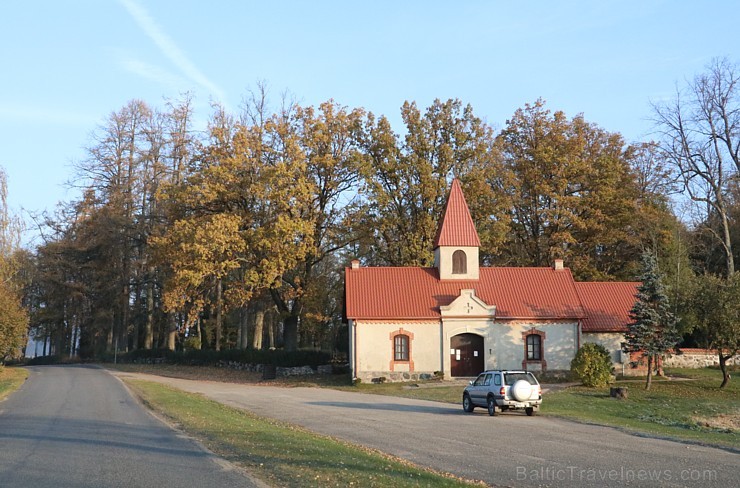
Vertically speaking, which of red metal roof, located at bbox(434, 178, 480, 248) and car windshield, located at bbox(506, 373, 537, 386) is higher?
red metal roof, located at bbox(434, 178, 480, 248)

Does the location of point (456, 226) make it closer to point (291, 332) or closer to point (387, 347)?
point (387, 347)

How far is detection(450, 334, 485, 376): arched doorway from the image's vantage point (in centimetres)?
3956

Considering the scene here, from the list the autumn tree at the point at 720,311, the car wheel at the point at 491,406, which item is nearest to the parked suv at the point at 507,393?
the car wheel at the point at 491,406

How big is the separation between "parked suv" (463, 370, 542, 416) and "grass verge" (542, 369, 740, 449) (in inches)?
45.5

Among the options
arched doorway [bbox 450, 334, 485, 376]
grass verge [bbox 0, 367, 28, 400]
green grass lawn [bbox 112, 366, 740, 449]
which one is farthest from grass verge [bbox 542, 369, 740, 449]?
grass verge [bbox 0, 367, 28, 400]

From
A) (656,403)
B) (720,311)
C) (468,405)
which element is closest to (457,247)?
(720,311)

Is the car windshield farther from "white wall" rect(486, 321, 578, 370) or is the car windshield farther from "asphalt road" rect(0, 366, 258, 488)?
"white wall" rect(486, 321, 578, 370)

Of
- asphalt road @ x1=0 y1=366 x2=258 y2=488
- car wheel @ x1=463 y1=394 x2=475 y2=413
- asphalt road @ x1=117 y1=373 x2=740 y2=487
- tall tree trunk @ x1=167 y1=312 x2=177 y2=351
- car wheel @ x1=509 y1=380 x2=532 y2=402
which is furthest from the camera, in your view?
tall tree trunk @ x1=167 y1=312 x2=177 y2=351

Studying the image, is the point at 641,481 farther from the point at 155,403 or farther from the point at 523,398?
the point at 155,403

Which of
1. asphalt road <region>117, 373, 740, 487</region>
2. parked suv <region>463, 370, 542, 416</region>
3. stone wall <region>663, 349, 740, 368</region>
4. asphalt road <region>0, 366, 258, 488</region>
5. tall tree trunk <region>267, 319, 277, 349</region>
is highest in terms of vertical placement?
tall tree trunk <region>267, 319, 277, 349</region>

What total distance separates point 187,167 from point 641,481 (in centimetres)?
4260

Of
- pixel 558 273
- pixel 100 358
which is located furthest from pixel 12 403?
pixel 100 358

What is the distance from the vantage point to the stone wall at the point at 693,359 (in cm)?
4195

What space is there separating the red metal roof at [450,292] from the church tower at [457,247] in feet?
1.78
